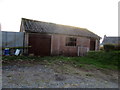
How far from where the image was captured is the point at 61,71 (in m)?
5.10

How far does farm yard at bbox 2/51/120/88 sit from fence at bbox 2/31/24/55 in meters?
1.53

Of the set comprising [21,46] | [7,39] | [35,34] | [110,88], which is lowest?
[110,88]

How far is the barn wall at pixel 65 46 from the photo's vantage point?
10.7 meters

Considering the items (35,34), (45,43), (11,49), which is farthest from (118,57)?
(11,49)

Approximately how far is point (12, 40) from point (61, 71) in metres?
6.27

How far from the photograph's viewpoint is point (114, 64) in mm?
7152

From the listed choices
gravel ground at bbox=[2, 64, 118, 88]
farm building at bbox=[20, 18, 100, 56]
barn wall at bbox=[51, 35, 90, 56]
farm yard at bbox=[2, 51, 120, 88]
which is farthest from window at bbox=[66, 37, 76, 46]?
gravel ground at bbox=[2, 64, 118, 88]

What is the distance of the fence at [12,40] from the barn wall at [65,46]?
3374 millimetres

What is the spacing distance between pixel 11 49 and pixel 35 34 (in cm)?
268

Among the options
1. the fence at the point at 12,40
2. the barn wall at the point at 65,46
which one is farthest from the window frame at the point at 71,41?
the fence at the point at 12,40

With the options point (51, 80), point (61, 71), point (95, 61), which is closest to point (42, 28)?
point (95, 61)

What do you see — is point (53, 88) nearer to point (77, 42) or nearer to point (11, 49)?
point (11, 49)

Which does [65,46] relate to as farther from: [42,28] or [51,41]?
[42,28]

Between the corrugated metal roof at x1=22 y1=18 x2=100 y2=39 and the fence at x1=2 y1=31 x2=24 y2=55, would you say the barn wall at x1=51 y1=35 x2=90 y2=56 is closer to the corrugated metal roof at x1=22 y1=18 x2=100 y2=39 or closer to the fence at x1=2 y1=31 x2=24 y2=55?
the corrugated metal roof at x1=22 y1=18 x2=100 y2=39
